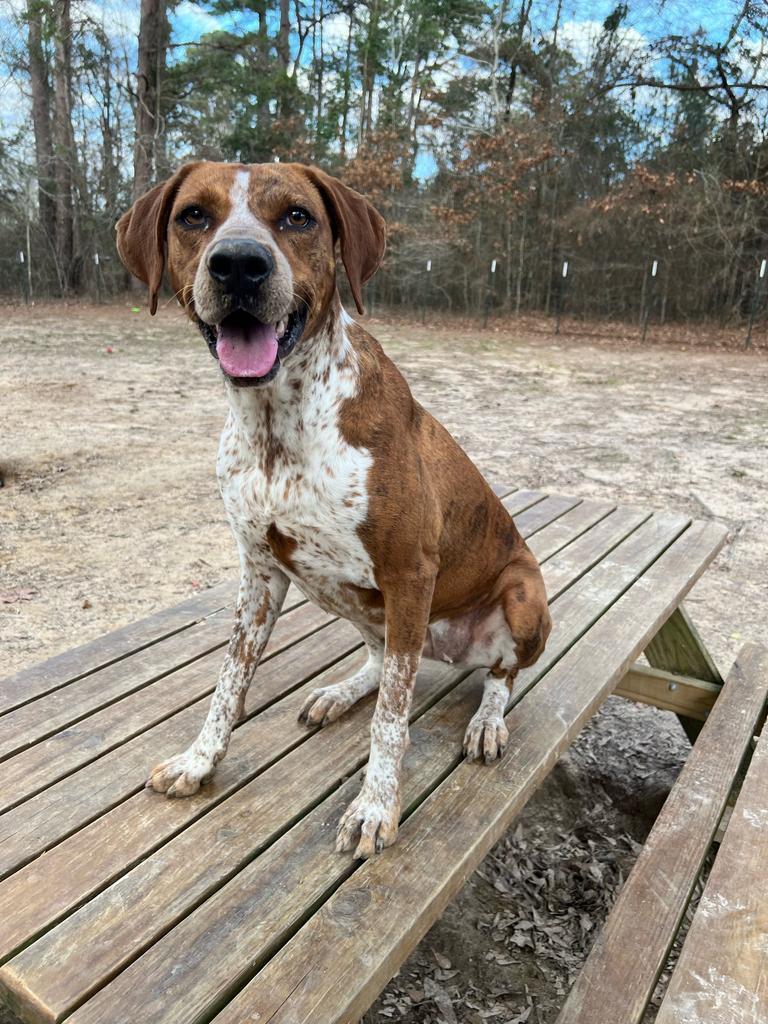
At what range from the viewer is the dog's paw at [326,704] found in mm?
2232

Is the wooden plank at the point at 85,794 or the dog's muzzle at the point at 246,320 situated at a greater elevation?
the dog's muzzle at the point at 246,320

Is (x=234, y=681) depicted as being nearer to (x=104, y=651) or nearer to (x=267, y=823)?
(x=267, y=823)

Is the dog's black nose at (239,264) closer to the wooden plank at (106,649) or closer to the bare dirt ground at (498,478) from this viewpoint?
Answer: the wooden plank at (106,649)

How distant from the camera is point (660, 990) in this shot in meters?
2.36

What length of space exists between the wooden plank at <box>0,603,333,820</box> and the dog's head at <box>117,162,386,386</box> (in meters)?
1.02

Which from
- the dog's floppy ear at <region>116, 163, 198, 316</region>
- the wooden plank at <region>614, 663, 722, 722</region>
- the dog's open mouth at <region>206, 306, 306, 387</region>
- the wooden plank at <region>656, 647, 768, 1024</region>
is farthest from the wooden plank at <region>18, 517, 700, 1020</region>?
the wooden plank at <region>614, 663, 722, 722</region>

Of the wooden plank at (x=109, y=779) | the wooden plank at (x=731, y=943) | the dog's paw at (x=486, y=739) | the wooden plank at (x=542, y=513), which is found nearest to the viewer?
the wooden plank at (x=731, y=943)

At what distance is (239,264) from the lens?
169 centimetres

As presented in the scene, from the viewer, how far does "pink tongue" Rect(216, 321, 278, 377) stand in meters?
1.78

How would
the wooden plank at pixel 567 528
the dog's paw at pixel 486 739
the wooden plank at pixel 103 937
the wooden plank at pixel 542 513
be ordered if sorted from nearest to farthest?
1. the wooden plank at pixel 103 937
2. the dog's paw at pixel 486 739
3. the wooden plank at pixel 567 528
4. the wooden plank at pixel 542 513

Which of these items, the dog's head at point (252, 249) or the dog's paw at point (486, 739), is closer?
the dog's head at point (252, 249)

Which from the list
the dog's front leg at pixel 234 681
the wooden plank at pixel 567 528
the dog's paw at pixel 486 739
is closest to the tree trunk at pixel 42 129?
the wooden plank at pixel 567 528

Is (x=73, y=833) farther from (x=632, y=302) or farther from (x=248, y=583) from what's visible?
(x=632, y=302)

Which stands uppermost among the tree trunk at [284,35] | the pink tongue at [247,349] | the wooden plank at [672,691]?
the tree trunk at [284,35]
